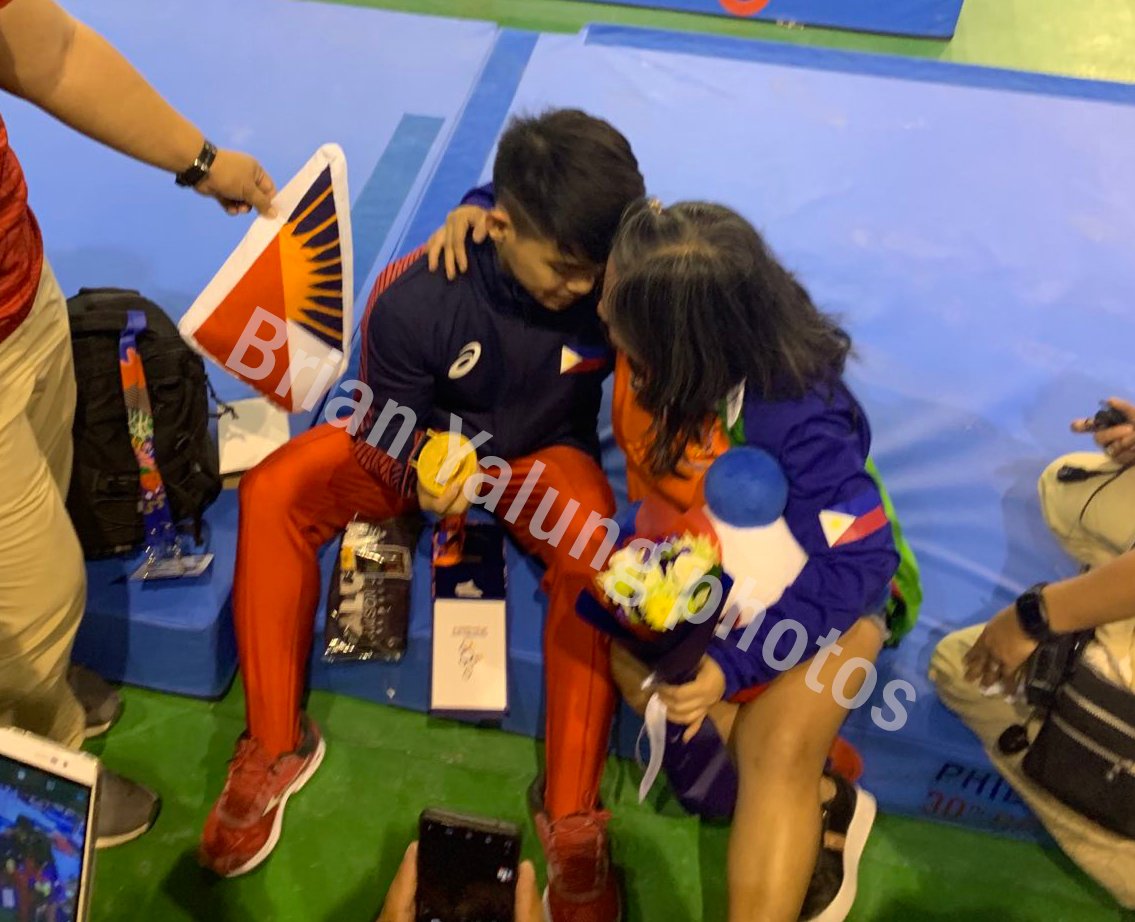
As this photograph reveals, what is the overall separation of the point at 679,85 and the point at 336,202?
1330 mm

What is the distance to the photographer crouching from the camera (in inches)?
43.3

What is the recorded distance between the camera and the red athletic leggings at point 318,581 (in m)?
1.31

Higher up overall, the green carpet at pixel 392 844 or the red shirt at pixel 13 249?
the red shirt at pixel 13 249

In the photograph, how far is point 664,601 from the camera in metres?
0.98

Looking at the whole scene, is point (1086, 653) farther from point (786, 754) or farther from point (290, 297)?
point (290, 297)

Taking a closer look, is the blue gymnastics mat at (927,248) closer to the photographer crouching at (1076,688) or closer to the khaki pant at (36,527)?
the photographer crouching at (1076,688)

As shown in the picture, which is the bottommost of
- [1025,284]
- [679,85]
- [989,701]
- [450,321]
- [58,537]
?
[58,537]

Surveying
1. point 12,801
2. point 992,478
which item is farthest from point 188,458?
point 992,478

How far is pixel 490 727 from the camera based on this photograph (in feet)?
4.87

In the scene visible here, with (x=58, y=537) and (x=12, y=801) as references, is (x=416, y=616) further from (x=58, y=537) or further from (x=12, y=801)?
(x=12, y=801)

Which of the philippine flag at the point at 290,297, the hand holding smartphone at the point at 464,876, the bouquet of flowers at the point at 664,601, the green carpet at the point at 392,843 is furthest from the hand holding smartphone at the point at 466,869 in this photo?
the philippine flag at the point at 290,297

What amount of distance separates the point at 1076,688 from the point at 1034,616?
11cm

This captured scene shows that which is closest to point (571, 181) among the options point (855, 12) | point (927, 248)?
point (927, 248)

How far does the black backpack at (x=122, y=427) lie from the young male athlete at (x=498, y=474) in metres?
0.11
